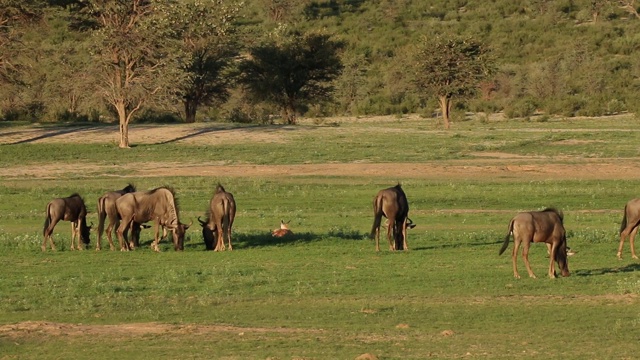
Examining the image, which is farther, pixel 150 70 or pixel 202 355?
pixel 150 70

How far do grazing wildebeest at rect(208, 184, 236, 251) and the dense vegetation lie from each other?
28.4 metres

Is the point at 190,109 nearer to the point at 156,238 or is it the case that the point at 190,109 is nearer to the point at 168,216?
the point at 168,216

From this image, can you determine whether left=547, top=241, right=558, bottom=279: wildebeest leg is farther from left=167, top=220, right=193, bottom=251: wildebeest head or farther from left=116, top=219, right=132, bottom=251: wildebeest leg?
left=116, top=219, right=132, bottom=251: wildebeest leg

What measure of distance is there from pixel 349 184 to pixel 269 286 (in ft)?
66.2

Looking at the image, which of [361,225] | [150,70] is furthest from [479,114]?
[361,225]

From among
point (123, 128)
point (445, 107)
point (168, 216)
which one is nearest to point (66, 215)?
point (168, 216)

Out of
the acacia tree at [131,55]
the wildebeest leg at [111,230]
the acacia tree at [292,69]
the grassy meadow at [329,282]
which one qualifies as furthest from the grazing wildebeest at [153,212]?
the acacia tree at [292,69]

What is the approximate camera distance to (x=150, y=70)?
2016 inches

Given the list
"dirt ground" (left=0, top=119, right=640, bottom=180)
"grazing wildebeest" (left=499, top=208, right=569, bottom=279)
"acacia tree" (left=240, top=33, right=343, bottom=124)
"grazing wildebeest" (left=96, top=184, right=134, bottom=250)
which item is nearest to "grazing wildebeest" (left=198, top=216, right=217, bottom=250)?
"grazing wildebeest" (left=96, top=184, right=134, bottom=250)

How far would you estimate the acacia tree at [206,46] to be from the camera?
2516 inches

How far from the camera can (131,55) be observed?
52031 mm

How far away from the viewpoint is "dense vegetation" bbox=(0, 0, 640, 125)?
54000 mm

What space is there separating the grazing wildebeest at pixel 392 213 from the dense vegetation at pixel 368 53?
97.0 feet

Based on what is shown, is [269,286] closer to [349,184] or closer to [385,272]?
[385,272]
